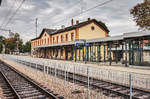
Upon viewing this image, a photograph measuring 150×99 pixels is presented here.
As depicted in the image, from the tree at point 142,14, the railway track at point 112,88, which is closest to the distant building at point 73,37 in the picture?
the tree at point 142,14

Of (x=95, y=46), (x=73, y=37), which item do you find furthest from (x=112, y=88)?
(x=73, y=37)

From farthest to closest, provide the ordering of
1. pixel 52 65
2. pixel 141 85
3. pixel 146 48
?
pixel 146 48
pixel 52 65
pixel 141 85

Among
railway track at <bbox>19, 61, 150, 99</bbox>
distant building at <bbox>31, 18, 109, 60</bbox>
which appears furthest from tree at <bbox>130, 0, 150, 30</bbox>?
railway track at <bbox>19, 61, 150, 99</bbox>

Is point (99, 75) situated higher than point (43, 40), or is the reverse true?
point (43, 40)

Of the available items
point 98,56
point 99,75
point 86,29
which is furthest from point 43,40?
point 99,75

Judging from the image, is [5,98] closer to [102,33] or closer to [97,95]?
[97,95]

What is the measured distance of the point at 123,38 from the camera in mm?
16844

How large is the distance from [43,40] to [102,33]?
813 inches

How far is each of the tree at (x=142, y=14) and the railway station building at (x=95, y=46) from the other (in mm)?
7715

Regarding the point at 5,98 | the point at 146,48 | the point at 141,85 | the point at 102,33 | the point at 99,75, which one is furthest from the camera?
the point at 102,33

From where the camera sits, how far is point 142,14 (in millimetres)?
30453

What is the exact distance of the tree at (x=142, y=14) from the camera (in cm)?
2917

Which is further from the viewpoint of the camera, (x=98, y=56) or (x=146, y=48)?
(x=98, y=56)

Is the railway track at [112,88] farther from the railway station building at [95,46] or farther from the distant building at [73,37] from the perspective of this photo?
the distant building at [73,37]
